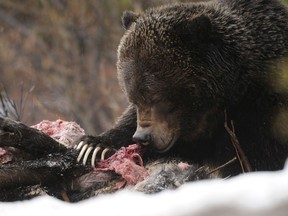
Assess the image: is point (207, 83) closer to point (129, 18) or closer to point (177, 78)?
point (177, 78)

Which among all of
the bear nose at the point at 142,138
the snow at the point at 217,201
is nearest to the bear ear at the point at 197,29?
the bear nose at the point at 142,138

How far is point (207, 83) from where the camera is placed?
3.87 metres

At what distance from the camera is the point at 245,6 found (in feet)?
13.9

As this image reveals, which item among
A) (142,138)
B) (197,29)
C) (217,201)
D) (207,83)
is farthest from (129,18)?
(217,201)

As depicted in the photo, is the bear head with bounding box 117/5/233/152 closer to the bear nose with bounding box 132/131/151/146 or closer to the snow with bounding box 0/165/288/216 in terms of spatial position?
the bear nose with bounding box 132/131/151/146

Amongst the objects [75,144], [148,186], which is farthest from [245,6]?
[148,186]

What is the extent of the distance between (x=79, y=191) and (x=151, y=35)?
1439mm

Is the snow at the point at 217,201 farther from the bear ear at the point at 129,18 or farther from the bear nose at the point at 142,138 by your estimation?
the bear ear at the point at 129,18

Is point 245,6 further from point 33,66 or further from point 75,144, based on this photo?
point 33,66

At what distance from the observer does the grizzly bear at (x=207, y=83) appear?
3768 mm

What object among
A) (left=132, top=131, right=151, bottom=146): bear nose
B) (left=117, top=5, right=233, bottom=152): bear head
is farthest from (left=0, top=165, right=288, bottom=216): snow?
(left=117, top=5, right=233, bottom=152): bear head

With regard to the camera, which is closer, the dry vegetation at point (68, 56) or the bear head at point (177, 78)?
the bear head at point (177, 78)

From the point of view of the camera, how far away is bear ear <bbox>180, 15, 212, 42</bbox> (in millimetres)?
3865

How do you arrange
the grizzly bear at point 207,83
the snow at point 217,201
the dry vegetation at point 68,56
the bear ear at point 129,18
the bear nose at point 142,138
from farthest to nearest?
the dry vegetation at point 68,56 → the bear ear at point 129,18 → the grizzly bear at point 207,83 → the bear nose at point 142,138 → the snow at point 217,201
